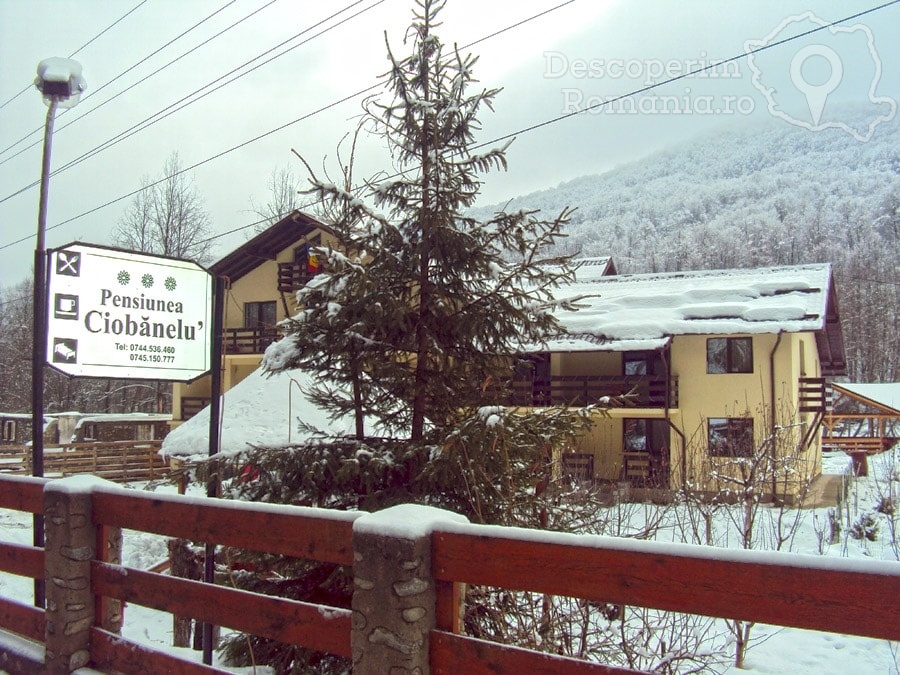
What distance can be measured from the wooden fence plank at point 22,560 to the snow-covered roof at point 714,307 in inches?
602

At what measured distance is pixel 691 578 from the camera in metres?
2.35

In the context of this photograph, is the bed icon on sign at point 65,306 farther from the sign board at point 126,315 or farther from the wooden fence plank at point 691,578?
the wooden fence plank at point 691,578

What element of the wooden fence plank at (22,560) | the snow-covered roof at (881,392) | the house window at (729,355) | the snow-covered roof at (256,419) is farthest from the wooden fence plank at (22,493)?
the snow-covered roof at (881,392)

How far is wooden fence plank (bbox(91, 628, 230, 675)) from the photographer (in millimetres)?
3621

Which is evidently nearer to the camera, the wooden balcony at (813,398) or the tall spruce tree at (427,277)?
the tall spruce tree at (427,277)

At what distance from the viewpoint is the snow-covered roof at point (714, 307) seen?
2012 centimetres

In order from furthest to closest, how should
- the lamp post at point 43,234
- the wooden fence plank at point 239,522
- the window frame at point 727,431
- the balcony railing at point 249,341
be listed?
1. the balcony railing at point 249,341
2. the window frame at point 727,431
3. the lamp post at point 43,234
4. the wooden fence plank at point 239,522

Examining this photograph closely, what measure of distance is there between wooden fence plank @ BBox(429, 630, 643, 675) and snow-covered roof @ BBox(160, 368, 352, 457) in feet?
41.2

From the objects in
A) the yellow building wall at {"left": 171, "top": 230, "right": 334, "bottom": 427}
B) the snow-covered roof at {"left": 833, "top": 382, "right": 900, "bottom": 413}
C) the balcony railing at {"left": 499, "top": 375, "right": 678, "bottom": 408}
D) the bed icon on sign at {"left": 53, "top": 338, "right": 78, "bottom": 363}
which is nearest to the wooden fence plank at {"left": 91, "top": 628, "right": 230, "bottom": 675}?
the bed icon on sign at {"left": 53, "top": 338, "right": 78, "bottom": 363}

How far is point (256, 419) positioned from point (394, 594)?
15.0 metres

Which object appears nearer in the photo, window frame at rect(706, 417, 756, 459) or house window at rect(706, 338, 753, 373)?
window frame at rect(706, 417, 756, 459)

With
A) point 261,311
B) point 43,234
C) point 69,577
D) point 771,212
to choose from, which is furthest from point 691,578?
point 771,212

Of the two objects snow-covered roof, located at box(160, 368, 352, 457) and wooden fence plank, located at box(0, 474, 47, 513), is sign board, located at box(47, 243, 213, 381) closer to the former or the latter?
wooden fence plank, located at box(0, 474, 47, 513)

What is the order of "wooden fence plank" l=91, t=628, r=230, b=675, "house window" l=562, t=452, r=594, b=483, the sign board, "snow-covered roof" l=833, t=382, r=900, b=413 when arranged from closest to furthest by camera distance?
"wooden fence plank" l=91, t=628, r=230, b=675 → the sign board → "house window" l=562, t=452, r=594, b=483 → "snow-covered roof" l=833, t=382, r=900, b=413
